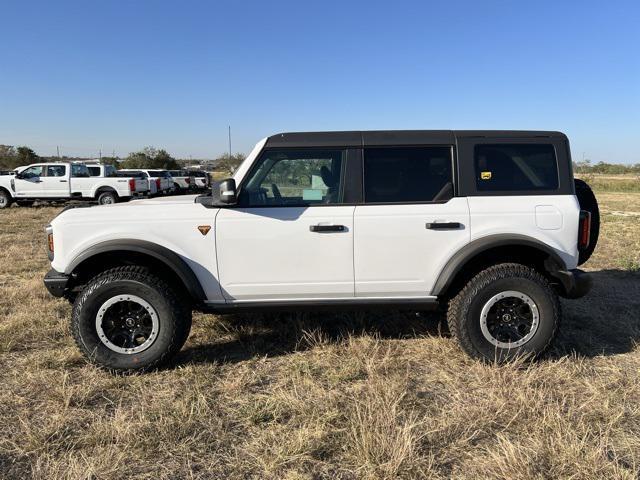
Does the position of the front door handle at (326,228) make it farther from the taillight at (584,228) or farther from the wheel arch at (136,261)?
the taillight at (584,228)

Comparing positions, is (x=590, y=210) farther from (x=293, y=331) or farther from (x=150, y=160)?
(x=150, y=160)

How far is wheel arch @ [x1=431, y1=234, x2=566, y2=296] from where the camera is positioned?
3.63 m

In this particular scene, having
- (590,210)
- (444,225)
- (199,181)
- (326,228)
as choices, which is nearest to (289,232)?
(326,228)

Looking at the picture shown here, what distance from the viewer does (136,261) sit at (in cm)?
377

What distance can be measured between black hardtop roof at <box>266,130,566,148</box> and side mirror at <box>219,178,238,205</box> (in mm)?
476

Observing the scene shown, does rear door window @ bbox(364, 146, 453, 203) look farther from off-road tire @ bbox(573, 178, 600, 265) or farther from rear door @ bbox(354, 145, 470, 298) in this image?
off-road tire @ bbox(573, 178, 600, 265)

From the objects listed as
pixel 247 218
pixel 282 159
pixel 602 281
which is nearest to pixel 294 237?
pixel 247 218

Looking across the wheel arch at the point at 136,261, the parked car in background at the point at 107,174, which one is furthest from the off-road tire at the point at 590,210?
the parked car in background at the point at 107,174

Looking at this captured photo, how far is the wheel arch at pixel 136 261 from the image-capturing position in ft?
11.7

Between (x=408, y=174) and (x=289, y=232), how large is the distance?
1042 mm

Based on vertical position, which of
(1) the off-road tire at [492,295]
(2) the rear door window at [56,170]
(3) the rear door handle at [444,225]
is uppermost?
(2) the rear door window at [56,170]

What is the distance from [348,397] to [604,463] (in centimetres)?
151

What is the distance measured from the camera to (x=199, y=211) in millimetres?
3674

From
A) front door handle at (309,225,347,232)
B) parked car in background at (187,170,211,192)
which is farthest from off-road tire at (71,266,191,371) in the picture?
parked car in background at (187,170,211,192)
